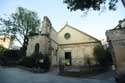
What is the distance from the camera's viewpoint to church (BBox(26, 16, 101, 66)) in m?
20.2

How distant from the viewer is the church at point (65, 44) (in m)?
20.2

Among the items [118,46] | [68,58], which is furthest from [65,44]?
[118,46]

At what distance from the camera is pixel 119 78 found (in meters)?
10.7

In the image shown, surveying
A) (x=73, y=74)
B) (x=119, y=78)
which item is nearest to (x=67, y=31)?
(x=73, y=74)

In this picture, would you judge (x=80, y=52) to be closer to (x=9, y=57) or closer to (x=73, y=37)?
(x=73, y=37)

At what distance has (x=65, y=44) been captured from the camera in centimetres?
2316

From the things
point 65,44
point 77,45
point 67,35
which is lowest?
point 77,45

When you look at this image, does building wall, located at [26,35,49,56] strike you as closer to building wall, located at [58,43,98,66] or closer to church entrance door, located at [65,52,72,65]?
building wall, located at [58,43,98,66]

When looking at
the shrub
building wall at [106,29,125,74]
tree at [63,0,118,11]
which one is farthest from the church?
tree at [63,0,118,11]

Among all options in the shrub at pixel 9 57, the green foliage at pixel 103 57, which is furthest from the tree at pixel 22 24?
the green foliage at pixel 103 57

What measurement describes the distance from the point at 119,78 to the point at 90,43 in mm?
11143

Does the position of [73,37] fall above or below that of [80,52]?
above

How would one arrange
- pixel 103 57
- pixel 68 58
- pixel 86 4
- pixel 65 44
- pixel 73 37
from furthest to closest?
1. pixel 73 37
2. pixel 65 44
3. pixel 68 58
4. pixel 103 57
5. pixel 86 4

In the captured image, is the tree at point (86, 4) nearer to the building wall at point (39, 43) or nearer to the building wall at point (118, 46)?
the building wall at point (118, 46)
